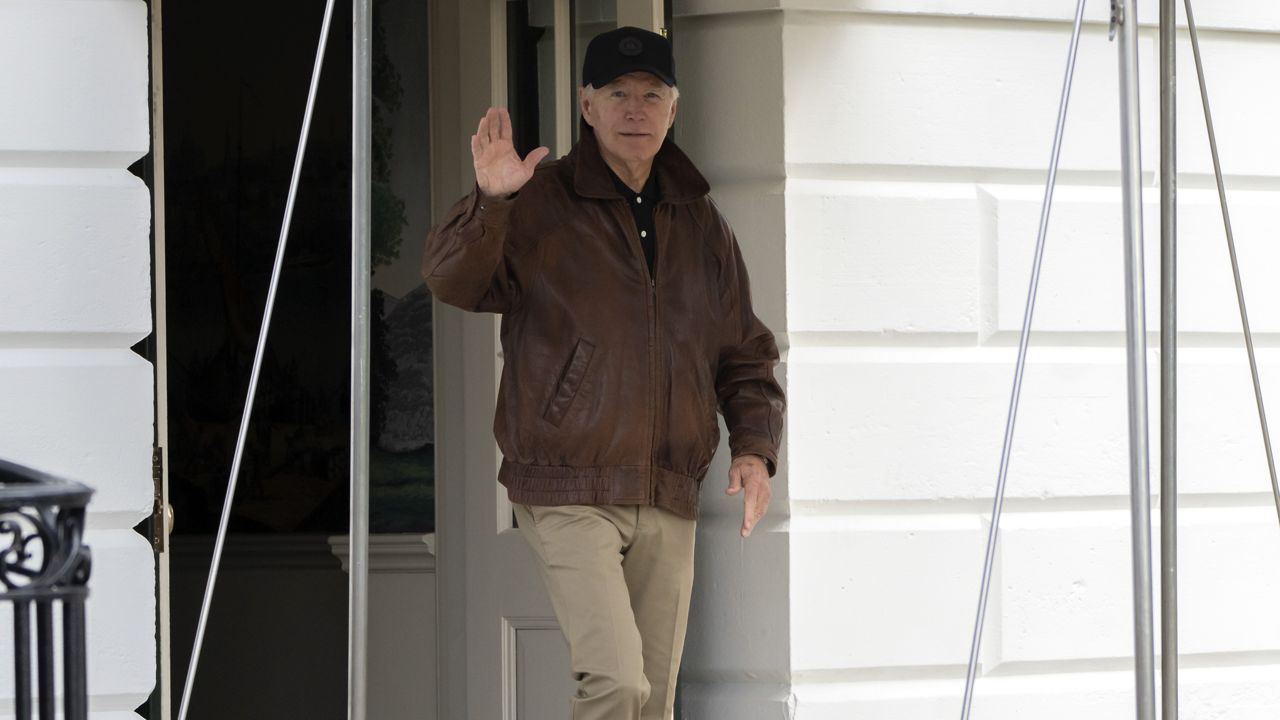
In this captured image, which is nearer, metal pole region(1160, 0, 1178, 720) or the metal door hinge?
metal pole region(1160, 0, 1178, 720)

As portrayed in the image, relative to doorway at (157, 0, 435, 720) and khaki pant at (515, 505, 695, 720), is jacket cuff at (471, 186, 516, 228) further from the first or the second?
doorway at (157, 0, 435, 720)

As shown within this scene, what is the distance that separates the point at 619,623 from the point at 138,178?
146cm

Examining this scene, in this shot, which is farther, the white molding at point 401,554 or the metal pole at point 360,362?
the white molding at point 401,554

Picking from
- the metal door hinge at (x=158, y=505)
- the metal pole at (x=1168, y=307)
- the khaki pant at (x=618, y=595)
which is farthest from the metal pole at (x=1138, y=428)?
the metal door hinge at (x=158, y=505)

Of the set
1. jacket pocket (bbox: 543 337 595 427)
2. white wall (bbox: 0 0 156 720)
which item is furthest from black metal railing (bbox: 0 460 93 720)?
white wall (bbox: 0 0 156 720)

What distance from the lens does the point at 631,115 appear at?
11.8 feet

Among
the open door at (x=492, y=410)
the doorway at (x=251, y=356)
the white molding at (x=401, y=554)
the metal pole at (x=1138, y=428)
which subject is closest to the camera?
the metal pole at (x=1138, y=428)

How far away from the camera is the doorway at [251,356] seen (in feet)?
20.7

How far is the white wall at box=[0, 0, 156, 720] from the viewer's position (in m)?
3.72

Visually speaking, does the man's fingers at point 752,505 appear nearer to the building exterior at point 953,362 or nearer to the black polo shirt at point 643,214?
the building exterior at point 953,362

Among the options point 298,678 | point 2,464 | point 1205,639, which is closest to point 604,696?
point 2,464

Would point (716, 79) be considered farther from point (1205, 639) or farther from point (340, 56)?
point (340, 56)

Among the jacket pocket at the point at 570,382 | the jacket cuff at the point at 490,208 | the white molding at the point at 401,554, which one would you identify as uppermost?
the jacket cuff at the point at 490,208

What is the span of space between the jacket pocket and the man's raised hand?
55 cm
